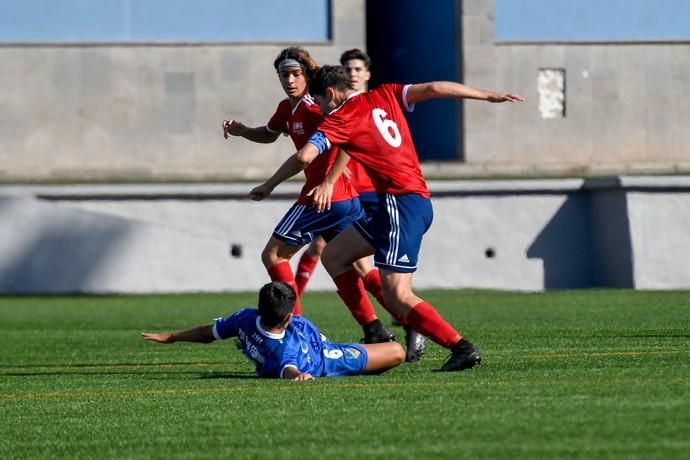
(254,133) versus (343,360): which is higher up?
(254,133)

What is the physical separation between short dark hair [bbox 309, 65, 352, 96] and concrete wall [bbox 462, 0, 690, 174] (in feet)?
60.4

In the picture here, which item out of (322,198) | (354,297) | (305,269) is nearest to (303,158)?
(322,198)

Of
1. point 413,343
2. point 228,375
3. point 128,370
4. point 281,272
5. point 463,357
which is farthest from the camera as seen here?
point 281,272

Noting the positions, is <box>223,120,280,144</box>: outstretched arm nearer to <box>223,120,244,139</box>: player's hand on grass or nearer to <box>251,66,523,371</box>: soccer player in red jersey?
<box>223,120,244,139</box>: player's hand on grass

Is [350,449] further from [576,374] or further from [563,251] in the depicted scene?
[563,251]

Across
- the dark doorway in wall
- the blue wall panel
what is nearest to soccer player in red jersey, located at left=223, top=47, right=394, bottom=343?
the blue wall panel

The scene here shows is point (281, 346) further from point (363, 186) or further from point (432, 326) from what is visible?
point (363, 186)

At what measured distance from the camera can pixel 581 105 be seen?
28.2m

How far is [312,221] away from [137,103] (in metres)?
16.6

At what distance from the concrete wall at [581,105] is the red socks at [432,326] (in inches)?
→ 731

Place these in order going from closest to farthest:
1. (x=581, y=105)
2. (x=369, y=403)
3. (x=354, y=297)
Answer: (x=369, y=403) < (x=354, y=297) < (x=581, y=105)

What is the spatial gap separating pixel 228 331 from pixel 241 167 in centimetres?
1828

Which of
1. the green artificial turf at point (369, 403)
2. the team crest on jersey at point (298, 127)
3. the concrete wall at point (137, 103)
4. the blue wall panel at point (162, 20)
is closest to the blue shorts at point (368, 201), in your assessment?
the team crest on jersey at point (298, 127)

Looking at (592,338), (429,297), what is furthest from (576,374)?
(429,297)
